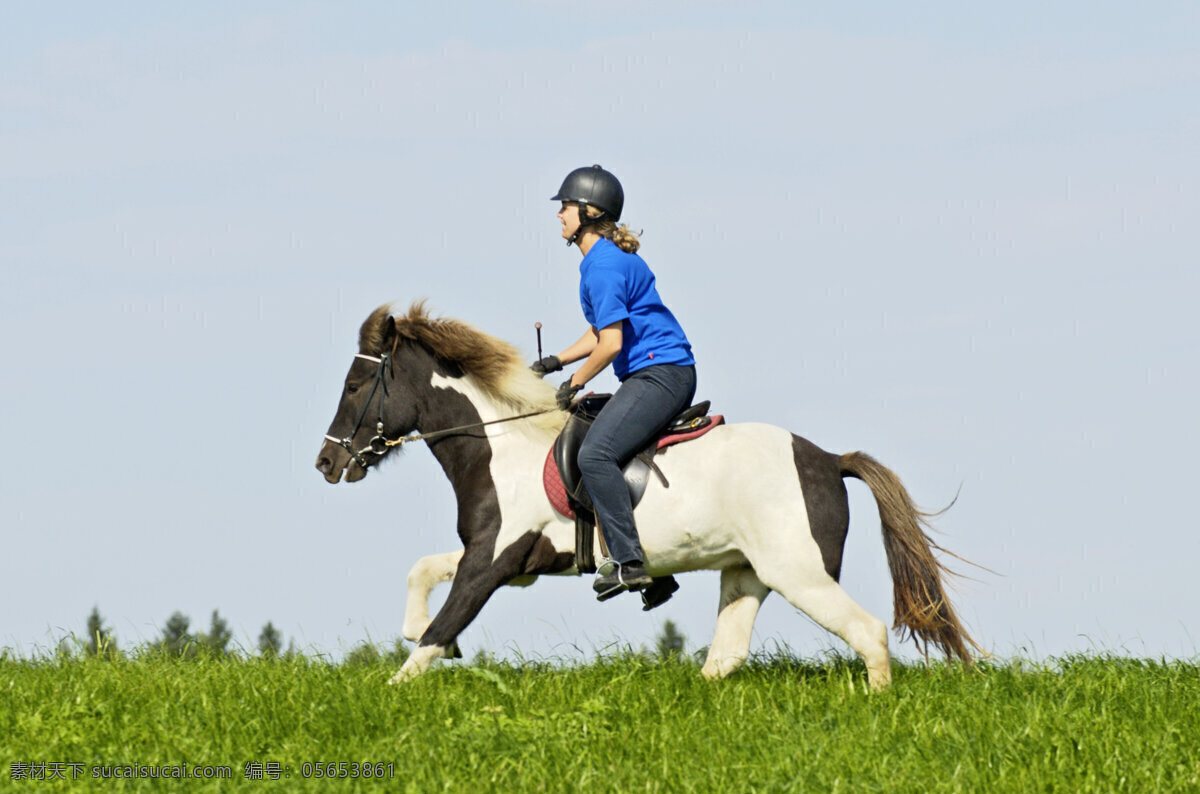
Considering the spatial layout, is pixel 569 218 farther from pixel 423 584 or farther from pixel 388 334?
pixel 423 584

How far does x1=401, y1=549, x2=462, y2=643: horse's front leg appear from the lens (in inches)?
340

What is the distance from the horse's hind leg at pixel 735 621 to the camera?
8547mm

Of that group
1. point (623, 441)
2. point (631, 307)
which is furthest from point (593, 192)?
point (623, 441)

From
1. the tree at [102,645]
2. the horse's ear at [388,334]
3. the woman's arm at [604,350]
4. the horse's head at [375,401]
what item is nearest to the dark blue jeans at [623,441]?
the woman's arm at [604,350]

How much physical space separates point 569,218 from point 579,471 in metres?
1.62

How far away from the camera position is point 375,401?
8.70m

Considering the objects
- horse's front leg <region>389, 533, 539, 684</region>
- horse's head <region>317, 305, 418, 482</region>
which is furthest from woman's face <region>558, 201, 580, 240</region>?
horse's front leg <region>389, 533, 539, 684</region>

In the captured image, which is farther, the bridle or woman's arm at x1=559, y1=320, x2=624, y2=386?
the bridle

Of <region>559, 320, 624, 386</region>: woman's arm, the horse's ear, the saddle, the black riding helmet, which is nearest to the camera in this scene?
<region>559, 320, 624, 386</region>: woman's arm

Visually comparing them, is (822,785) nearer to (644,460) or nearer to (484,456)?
(644,460)

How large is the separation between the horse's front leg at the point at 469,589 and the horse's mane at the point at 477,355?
0.90 m

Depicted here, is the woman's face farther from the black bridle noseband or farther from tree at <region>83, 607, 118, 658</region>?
tree at <region>83, 607, 118, 658</region>

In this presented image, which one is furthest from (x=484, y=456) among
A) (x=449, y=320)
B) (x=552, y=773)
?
(x=552, y=773)

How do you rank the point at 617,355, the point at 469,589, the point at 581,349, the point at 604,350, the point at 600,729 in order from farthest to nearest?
the point at 581,349 → the point at 617,355 → the point at 469,589 → the point at 604,350 → the point at 600,729
